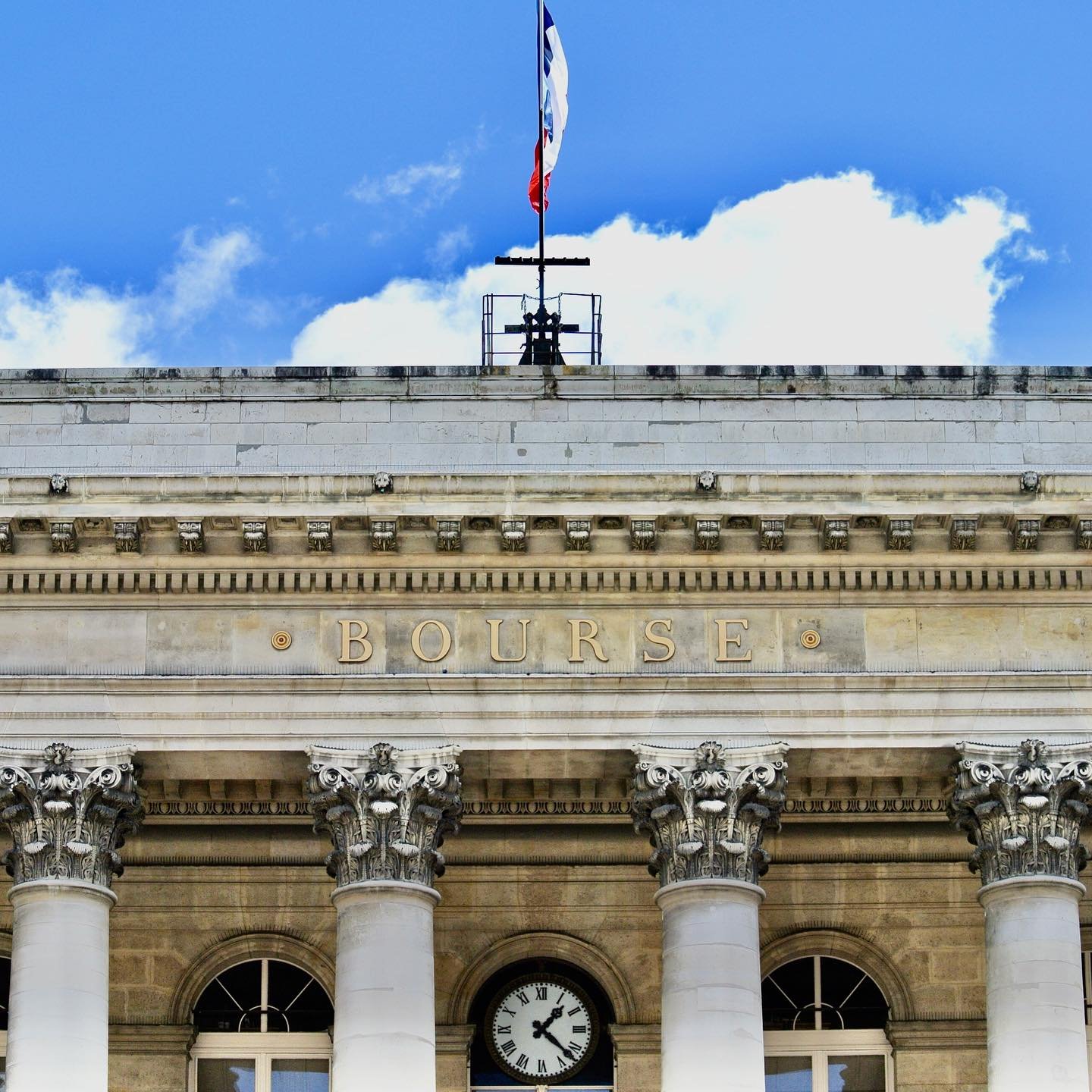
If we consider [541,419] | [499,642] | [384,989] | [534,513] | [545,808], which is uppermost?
[541,419]

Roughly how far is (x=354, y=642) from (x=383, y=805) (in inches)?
90.8

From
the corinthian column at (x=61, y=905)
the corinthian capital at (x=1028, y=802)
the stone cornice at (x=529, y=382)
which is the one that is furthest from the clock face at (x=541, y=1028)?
the stone cornice at (x=529, y=382)

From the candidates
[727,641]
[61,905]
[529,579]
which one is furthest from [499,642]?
[61,905]

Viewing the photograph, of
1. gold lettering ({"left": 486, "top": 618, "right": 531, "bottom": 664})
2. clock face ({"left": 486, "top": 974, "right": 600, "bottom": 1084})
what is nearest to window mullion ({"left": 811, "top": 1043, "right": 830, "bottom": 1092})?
clock face ({"left": 486, "top": 974, "right": 600, "bottom": 1084})

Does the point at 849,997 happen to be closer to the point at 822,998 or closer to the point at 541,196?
the point at 822,998

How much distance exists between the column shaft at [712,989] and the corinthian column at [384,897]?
121 inches

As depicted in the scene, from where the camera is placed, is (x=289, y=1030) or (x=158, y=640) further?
(x=289, y=1030)

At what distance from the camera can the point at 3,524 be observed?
42.8 m

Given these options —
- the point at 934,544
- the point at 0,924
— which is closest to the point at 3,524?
the point at 0,924

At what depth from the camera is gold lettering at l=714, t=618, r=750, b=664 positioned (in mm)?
43188

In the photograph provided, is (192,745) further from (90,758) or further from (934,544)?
(934,544)

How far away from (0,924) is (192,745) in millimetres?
5549

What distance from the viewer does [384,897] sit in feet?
138

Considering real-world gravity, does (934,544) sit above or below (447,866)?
above
